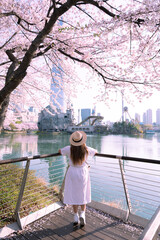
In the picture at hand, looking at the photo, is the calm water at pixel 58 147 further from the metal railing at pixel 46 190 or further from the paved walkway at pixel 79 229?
the paved walkway at pixel 79 229

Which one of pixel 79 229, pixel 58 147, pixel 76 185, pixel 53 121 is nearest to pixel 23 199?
pixel 79 229

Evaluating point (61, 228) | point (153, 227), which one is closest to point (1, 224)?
point (61, 228)

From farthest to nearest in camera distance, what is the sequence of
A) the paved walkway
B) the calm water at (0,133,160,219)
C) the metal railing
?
the calm water at (0,133,160,219)
the metal railing
the paved walkway

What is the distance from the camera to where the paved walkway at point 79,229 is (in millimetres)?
1914

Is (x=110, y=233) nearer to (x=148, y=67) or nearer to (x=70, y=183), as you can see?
(x=70, y=183)

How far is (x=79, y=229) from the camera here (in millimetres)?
2049

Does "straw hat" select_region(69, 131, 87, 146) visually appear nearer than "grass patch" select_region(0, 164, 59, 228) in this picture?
Yes

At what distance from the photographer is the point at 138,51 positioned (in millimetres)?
3381

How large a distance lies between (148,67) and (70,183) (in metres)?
3.55

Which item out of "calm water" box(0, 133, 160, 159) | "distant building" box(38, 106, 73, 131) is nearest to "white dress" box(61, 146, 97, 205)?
"calm water" box(0, 133, 160, 159)

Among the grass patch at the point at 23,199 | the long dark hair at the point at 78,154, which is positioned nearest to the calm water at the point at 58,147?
the grass patch at the point at 23,199

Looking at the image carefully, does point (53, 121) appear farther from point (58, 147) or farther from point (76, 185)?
point (76, 185)

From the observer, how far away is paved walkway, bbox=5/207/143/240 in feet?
6.28

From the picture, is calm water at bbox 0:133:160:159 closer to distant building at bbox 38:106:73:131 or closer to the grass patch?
the grass patch
